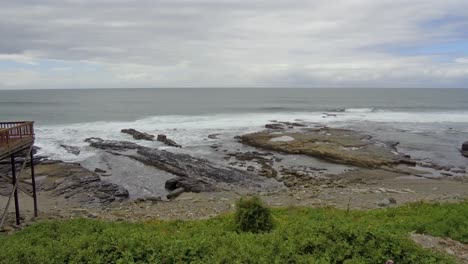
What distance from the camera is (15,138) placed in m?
16.3

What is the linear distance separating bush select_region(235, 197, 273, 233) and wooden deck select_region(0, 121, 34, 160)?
9328 mm

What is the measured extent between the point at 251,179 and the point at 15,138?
47.6 ft

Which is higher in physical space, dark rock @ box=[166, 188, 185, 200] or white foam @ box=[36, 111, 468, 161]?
white foam @ box=[36, 111, 468, 161]

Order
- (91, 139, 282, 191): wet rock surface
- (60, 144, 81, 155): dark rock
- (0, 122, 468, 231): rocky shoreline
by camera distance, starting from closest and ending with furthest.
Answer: (0, 122, 468, 231): rocky shoreline → (91, 139, 282, 191): wet rock surface → (60, 144, 81, 155): dark rock

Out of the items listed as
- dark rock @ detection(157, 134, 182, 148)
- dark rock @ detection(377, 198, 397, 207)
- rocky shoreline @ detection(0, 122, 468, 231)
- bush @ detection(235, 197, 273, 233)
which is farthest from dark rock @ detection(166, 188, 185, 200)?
dark rock @ detection(157, 134, 182, 148)

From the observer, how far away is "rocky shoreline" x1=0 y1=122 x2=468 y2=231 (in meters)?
20.2

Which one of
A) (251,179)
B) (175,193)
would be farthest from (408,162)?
(175,193)

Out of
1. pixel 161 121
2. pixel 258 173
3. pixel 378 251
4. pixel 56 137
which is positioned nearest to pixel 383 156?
pixel 258 173

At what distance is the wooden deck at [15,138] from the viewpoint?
584 inches

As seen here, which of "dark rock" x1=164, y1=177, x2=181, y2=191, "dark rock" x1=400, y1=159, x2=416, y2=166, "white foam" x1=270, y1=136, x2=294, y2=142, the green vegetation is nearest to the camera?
the green vegetation

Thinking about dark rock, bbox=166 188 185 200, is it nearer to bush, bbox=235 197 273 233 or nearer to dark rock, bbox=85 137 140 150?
bush, bbox=235 197 273 233

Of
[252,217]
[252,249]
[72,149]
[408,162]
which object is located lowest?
[72,149]

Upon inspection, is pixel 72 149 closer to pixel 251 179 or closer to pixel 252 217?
pixel 251 179

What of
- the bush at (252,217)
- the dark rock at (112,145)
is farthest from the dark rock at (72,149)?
the bush at (252,217)
